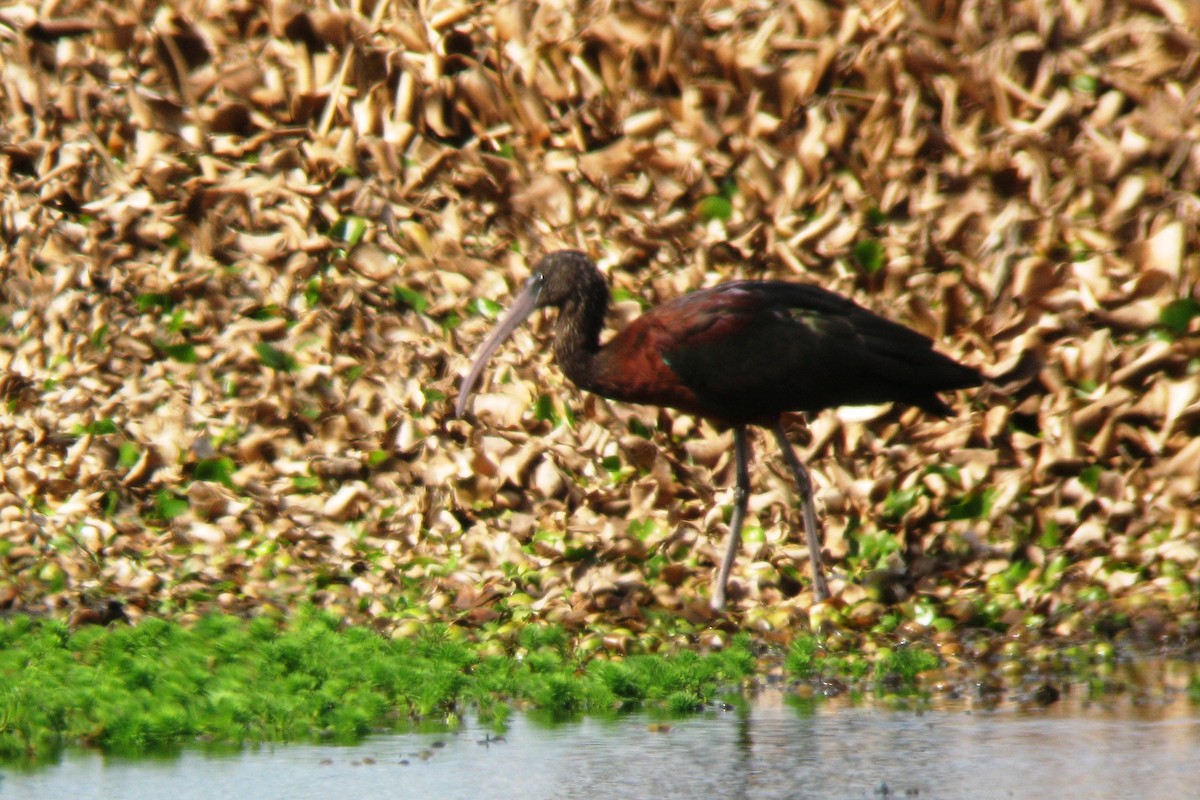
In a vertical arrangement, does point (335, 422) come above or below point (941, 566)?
above

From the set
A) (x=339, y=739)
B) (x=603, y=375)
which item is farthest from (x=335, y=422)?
(x=339, y=739)

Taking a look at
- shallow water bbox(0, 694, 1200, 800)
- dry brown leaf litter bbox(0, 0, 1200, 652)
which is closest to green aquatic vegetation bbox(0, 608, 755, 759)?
shallow water bbox(0, 694, 1200, 800)

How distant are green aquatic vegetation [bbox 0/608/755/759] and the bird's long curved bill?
203 centimetres

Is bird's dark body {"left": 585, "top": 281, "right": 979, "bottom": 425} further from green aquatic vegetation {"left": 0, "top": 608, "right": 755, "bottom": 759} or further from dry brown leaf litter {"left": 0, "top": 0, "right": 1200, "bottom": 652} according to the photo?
green aquatic vegetation {"left": 0, "top": 608, "right": 755, "bottom": 759}

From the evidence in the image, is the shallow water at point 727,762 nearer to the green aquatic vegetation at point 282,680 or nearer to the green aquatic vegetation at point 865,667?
the green aquatic vegetation at point 282,680

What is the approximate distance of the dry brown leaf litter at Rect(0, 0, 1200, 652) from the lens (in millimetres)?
8562

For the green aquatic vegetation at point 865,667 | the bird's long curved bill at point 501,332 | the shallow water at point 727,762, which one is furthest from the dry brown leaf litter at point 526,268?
the shallow water at point 727,762

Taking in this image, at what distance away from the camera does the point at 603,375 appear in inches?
339

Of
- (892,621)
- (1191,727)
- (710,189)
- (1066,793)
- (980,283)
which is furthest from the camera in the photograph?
(710,189)

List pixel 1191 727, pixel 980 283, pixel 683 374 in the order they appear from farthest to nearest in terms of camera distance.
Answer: pixel 980 283, pixel 683 374, pixel 1191 727

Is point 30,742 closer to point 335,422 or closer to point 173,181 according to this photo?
point 335,422

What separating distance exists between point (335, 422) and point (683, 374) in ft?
8.58

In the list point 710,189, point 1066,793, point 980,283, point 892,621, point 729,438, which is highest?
point 710,189

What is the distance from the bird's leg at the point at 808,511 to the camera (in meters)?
8.12
